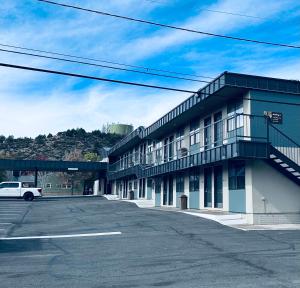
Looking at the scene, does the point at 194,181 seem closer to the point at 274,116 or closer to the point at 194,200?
the point at 194,200

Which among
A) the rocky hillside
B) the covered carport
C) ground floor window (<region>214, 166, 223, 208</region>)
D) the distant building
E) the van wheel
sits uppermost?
the distant building

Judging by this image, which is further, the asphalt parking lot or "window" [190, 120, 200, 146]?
"window" [190, 120, 200, 146]

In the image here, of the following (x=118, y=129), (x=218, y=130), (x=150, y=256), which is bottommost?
(x=150, y=256)

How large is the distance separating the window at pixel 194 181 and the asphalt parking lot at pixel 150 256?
26.7ft

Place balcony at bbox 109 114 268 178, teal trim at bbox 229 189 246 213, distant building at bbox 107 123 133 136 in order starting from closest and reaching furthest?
balcony at bbox 109 114 268 178
teal trim at bbox 229 189 246 213
distant building at bbox 107 123 133 136

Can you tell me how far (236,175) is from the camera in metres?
20.8

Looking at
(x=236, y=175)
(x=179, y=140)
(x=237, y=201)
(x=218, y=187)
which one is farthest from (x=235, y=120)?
(x=179, y=140)

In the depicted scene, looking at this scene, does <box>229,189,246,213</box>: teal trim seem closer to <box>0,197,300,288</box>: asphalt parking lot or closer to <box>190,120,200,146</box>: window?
<box>0,197,300,288</box>: asphalt parking lot

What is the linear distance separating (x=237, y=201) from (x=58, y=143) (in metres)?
122

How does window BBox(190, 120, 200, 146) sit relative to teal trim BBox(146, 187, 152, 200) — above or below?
above

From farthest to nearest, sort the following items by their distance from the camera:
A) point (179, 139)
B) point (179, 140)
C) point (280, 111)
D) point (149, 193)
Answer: point (149, 193) < point (179, 139) < point (179, 140) < point (280, 111)

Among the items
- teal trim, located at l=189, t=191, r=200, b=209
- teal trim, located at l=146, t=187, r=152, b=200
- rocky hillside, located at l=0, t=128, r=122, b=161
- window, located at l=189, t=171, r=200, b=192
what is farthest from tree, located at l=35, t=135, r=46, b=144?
teal trim, located at l=189, t=191, r=200, b=209

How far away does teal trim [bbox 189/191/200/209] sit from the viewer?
25.7m

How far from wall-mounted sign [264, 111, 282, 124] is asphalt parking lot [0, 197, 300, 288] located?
20.4 feet
